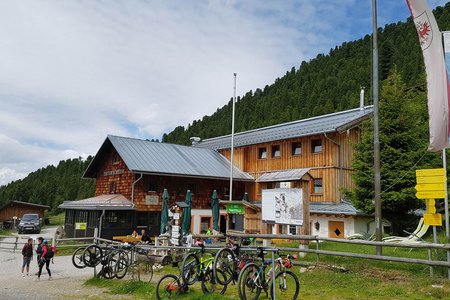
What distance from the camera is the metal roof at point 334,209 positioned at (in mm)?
21688

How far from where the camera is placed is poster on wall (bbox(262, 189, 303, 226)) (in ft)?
50.4

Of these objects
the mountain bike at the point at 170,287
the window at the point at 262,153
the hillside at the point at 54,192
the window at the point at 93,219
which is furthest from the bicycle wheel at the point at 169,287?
the hillside at the point at 54,192

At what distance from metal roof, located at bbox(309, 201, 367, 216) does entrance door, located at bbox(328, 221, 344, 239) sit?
837 mm

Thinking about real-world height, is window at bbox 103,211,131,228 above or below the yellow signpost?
below

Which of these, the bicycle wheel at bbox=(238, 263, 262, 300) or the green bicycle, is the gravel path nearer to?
the green bicycle

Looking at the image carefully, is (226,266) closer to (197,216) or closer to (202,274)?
(202,274)

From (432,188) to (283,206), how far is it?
20.1 feet

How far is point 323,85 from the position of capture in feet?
306

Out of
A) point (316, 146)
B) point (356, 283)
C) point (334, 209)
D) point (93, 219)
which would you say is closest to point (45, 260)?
point (356, 283)

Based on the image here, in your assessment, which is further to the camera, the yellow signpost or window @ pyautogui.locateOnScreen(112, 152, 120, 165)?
window @ pyautogui.locateOnScreen(112, 152, 120, 165)

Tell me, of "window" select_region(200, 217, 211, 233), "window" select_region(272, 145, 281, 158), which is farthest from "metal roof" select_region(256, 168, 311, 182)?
"window" select_region(200, 217, 211, 233)

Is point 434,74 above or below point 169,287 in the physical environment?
above

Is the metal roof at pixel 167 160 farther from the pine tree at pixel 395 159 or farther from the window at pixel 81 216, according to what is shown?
the pine tree at pixel 395 159

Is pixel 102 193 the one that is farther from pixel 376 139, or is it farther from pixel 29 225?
pixel 376 139
